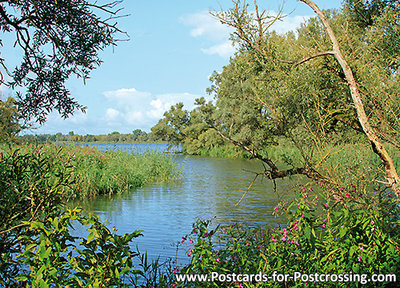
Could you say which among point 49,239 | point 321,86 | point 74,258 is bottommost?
point 74,258

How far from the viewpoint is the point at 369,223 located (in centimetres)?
369

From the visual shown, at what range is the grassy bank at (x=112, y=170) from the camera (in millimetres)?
14883

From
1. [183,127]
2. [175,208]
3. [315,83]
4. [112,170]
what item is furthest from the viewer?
[183,127]

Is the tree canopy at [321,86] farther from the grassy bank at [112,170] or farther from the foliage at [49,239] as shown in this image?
the grassy bank at [112,170]

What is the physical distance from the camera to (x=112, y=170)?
16406mm

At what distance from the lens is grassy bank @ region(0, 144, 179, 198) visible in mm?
14883

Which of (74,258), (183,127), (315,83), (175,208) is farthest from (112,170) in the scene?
(183,127)

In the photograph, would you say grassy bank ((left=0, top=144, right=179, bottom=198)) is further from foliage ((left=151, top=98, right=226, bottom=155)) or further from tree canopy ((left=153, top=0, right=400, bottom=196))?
foliage ((left=151, top=98, right=226, bottom=155))

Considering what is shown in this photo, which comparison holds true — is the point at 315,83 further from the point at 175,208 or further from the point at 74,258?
the point at 175,208

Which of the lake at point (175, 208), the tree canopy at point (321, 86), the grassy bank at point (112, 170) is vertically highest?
the tree canopy at point (321, 86)

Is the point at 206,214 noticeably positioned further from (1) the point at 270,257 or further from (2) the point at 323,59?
(1) the point at 270,257

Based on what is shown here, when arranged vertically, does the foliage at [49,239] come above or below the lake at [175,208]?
above

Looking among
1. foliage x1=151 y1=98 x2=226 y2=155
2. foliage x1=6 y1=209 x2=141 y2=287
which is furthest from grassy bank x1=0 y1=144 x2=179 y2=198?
foliage x1=151 y1=98 x2=226 y2=155

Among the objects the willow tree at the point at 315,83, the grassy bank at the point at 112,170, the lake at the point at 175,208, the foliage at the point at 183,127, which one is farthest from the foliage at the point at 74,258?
the foliage at the point at 183,127
